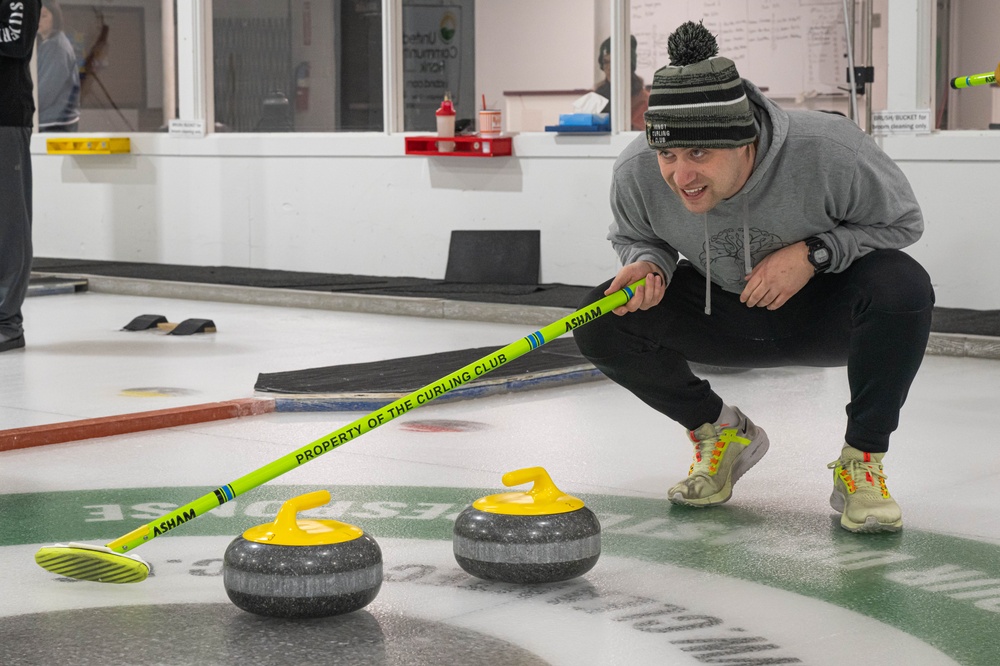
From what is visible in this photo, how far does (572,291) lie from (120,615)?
5018 mm

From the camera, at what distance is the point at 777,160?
2693 millimetres

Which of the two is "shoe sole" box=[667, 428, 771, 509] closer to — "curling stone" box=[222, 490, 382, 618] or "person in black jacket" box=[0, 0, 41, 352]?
"curling stone" box=[222, 490, 382, 618]

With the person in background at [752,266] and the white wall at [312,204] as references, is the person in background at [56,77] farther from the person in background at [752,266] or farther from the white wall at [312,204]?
the person in background at [752,266]

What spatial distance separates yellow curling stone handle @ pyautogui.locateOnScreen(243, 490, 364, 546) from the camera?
6.98 ft

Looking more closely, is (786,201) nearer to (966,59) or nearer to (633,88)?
(966,59)

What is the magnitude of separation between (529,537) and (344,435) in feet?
1.24

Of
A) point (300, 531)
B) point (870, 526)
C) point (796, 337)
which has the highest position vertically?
point (796, 337)

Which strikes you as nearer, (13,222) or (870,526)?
(870,526)

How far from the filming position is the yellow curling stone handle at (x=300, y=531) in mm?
2127

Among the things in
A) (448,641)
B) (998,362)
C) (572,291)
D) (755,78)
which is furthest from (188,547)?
(755,78)

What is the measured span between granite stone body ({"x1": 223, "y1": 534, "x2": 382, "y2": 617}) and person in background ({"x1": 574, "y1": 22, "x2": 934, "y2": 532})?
0.93m

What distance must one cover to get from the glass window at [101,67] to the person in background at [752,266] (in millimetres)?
7035

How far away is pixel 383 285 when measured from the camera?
7.54 meters

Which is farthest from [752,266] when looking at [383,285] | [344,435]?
[383,285]
